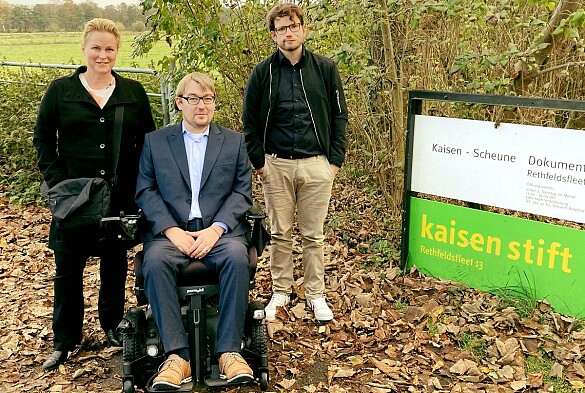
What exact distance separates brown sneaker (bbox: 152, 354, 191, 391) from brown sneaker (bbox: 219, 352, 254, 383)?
200 millimetres

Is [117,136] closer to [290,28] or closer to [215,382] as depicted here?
[290,28]

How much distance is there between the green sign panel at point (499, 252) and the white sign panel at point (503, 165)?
134 millimetres

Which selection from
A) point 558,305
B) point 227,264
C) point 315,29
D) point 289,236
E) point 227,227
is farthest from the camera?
point 315,29

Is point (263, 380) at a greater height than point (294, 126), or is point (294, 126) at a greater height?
point (294, 126)

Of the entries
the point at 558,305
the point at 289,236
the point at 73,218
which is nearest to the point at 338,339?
the point at 289,236

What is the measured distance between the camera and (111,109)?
4133 mm

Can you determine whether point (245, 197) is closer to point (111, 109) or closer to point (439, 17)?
point (111, 109)

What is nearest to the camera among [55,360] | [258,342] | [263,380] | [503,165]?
[263,380]

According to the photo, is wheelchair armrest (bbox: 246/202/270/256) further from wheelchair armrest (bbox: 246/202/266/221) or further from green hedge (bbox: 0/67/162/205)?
green hedge (bbox: 0/67/162/205)

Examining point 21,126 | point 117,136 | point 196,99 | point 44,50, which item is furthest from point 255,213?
point 44,50

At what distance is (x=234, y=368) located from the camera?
142 inches

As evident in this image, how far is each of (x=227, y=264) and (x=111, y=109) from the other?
1.27m

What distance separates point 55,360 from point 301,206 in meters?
1.96

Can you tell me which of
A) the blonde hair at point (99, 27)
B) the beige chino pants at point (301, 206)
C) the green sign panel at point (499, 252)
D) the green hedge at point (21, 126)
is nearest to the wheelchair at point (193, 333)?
the beige chino pants at point (301, 206)
